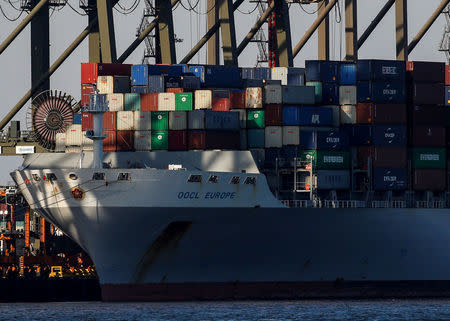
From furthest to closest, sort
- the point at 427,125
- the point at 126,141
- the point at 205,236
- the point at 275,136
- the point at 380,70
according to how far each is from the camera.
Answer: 1. the point at 427,125
2. the point at 380,70
3. the point at 275,136
4. the point at 126,141
5. the point at 205,236

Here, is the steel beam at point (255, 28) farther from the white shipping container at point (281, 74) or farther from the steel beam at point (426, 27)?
the steel beam at point (426, 27)

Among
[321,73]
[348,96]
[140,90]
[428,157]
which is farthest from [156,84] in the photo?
[428,157]

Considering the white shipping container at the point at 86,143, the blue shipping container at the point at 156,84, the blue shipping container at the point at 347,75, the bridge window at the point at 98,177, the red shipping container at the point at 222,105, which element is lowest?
the bridge window at the point at 98,177

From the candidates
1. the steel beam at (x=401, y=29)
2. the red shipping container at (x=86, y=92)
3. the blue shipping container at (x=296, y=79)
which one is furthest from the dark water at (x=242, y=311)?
the steel beam at (x=401, y=29)

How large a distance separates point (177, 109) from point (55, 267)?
14.4m

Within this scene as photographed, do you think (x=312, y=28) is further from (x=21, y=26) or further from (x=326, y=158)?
(x=326, y=158)

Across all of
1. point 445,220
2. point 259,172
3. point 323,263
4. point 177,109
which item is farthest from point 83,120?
point 445,220

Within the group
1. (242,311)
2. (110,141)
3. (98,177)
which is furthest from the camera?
(110,141)

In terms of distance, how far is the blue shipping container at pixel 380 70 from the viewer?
71.1m

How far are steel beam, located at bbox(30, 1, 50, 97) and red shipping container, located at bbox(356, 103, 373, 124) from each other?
2228 centimetres

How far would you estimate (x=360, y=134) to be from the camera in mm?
70188

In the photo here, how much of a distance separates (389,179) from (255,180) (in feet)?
24.8

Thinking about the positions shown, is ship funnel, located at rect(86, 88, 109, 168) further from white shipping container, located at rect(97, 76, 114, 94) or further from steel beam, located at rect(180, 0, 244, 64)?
steel beam, located at rect(180, 0, 244, 64)

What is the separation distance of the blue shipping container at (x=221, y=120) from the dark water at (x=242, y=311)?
8.37 metres
